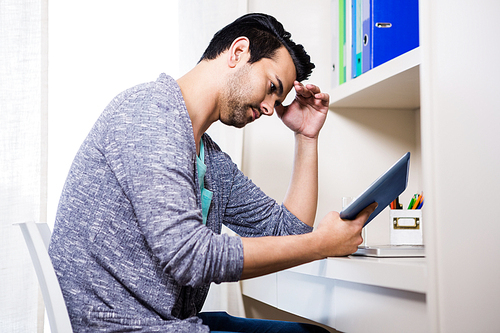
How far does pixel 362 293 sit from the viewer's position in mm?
925

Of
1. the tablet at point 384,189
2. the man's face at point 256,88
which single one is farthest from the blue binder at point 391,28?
the tablet at point 384,189

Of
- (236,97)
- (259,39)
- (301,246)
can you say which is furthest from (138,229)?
(259,39)

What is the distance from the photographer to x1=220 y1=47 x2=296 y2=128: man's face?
Answer: 1.05m

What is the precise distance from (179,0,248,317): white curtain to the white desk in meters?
0.39

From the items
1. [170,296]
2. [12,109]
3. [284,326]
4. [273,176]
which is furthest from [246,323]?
[12,109]

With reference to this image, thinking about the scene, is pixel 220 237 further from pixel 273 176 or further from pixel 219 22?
pixel 219 22

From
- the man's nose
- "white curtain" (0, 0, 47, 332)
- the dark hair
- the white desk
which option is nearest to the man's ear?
the dark hair

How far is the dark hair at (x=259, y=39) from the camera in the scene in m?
1.08

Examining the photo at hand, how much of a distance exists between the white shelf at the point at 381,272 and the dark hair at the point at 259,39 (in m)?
0.50

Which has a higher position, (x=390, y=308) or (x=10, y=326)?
(x=390, y=308)

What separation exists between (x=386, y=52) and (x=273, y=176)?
0.60 metres

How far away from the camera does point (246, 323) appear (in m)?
1.16

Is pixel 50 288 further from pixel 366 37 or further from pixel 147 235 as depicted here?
pixel 366 37

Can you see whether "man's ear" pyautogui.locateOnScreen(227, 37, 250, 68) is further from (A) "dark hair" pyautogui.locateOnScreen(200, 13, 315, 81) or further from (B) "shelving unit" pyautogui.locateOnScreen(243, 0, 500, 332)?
(B) "shelving unit" pyautogui.locateOnScreen(243, 0, 500, 332)
